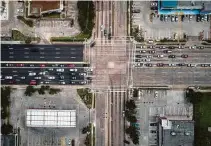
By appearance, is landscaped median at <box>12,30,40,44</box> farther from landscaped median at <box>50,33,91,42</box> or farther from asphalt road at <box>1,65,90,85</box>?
asphalt road at <box>1,65,90,85</box>

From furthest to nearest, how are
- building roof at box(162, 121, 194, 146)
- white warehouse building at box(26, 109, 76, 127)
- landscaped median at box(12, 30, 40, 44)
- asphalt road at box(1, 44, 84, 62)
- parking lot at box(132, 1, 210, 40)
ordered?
landscaped median at box(12, 30, 40, 44)
asphalt road at box(1, 44, 84, 62)
parking lot at box(132, 1, 210, 40)
white warehouse building at box(26, 109, 76, 127)
building roof at box(162, 121, 194, 146)

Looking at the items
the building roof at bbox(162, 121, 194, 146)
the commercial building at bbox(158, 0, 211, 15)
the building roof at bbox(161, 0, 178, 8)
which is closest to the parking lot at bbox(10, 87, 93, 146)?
the building roof at bbox(162, 121, 194, 146)

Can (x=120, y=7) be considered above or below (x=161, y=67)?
above

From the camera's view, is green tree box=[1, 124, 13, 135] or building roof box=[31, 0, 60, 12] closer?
building roof box=[31, 0, 60, 12]

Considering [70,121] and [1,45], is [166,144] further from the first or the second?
[1,45]

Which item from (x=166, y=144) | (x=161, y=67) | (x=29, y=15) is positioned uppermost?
(x=29, y=15)

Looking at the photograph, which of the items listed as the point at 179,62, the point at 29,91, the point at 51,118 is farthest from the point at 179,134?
the point at 29,91

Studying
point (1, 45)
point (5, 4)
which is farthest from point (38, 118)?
point (5, 4)
